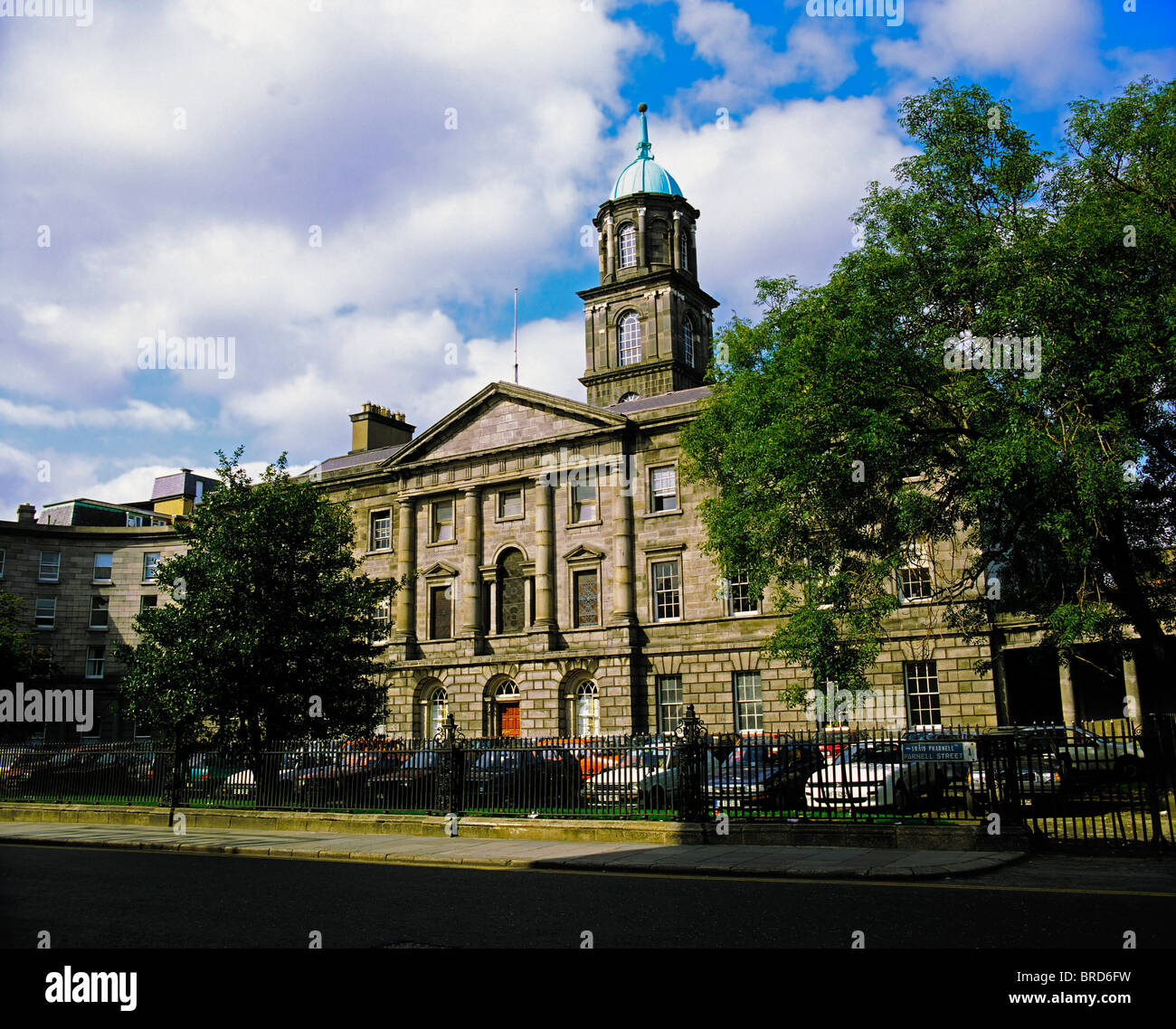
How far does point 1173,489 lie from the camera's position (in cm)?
1970

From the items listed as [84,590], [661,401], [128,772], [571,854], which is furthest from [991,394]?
[84,590]

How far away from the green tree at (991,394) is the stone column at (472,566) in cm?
2325

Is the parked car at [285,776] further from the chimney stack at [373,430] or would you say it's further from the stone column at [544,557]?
the chimney stack at [373,430]

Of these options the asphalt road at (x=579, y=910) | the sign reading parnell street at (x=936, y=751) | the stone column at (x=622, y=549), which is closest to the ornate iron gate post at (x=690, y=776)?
the sign reading parnell street at (x=936, y=751)

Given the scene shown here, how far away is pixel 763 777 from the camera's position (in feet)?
56.3

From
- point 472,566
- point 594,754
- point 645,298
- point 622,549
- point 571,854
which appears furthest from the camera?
point 645,298

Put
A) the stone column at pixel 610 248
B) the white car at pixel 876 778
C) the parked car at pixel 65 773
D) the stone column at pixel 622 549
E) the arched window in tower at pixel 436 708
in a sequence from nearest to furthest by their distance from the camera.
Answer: the white car at pixel 876 778 < the parked car at pixel 65 773 < the stone column at pixel 622 549 < the arched window in tower at pixel 436 708 < the stone column at pixel 610 248

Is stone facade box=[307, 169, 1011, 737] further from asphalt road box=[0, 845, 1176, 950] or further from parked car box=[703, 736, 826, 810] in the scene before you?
asphalt road box=[0, 845, 1176, 950]

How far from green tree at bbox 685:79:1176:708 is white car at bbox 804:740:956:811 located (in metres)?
3.88

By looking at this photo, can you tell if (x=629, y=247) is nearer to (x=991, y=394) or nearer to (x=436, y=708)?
(x=436, y=708)

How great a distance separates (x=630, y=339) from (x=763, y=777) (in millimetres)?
40718

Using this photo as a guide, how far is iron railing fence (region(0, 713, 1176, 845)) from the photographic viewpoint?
14.7 meters

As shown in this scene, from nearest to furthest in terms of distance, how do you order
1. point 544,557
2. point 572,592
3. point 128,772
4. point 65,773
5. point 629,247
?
point 128,772 → point 65,773 → point 572,592 → point 544,557 → point 629,247

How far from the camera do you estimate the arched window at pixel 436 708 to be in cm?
4541
